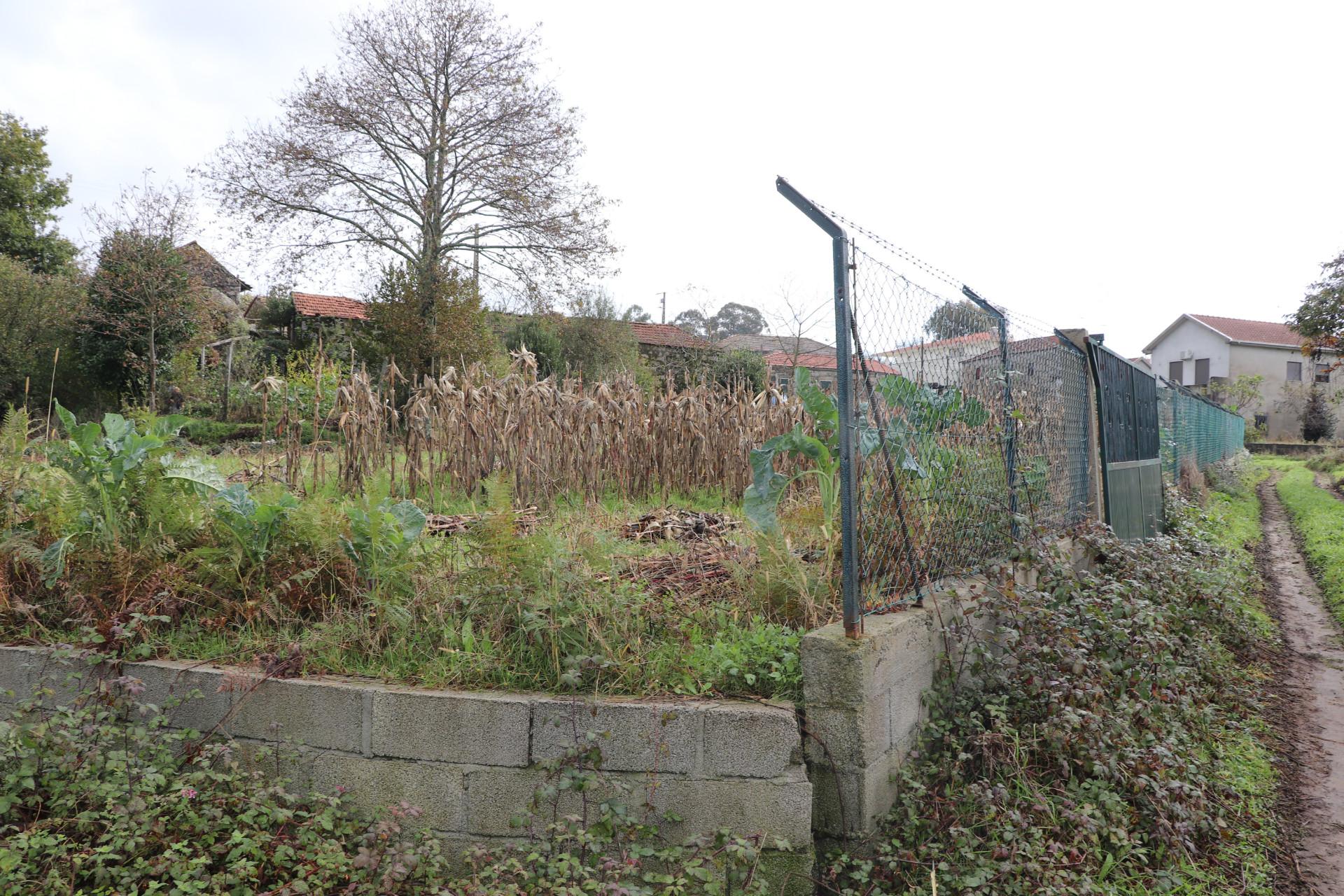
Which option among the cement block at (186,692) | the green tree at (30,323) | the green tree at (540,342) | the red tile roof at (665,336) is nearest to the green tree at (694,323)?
the red tile roof at (665,336)

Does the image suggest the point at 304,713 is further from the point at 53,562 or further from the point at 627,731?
the point at 53,562

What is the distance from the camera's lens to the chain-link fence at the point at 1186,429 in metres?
10.7

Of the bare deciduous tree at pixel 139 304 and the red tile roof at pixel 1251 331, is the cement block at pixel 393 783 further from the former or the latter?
the red tile roof at pixel 1251 331

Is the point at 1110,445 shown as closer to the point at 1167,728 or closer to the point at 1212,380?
the point at 1167,728

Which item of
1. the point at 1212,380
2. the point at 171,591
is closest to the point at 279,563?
the point at 171,591

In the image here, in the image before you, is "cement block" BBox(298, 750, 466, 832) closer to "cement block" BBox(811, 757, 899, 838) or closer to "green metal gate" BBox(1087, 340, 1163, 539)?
"cement block" BBox(811, 757, 899, 838)

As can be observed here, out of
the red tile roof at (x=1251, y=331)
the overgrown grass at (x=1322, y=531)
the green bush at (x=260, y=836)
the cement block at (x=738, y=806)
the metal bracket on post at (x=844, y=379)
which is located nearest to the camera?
the green bush at (x=260, y=836)

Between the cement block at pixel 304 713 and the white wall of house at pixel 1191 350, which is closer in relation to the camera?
the cement block at pixel 304 713

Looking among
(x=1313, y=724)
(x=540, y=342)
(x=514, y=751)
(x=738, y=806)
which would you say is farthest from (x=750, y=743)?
(x=540, y=342)

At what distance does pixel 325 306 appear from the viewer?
29.4 meters

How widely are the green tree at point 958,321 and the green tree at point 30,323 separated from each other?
19599 mm


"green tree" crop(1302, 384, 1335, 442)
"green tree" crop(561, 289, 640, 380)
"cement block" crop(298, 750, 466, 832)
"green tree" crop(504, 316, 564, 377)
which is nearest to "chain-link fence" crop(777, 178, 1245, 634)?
"cement block" crop(298, 750, 466, 832)

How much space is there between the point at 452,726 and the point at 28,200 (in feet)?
99.5

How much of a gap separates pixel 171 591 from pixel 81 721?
59 centimetres
